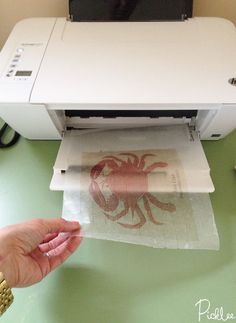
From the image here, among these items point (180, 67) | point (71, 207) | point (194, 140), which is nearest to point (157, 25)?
point (180, 67)

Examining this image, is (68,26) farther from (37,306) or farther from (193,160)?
(37,306)

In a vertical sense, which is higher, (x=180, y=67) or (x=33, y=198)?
(x=180, y=67)

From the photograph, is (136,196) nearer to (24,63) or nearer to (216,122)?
(216,122)

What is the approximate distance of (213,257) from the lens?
462 millimetres

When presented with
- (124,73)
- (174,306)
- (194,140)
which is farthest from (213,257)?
(124,73)

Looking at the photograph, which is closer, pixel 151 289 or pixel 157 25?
pixel 151 289

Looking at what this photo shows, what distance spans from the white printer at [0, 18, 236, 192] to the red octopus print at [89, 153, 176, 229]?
0.08 meters

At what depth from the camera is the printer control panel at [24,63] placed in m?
0.46

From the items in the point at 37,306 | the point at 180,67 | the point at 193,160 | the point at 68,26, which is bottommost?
the point at 37,306

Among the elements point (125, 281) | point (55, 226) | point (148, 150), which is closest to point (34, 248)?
point (55, 226)

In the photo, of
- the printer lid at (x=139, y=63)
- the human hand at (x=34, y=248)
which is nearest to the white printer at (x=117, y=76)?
the printer lid at (x=139, y=63)

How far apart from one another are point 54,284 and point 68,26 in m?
0.52

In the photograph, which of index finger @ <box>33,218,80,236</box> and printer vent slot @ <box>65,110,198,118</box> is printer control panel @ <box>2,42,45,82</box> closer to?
printer vent slot @ <box>65,110,198,118</box>

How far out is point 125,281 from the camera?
44 centimetres
